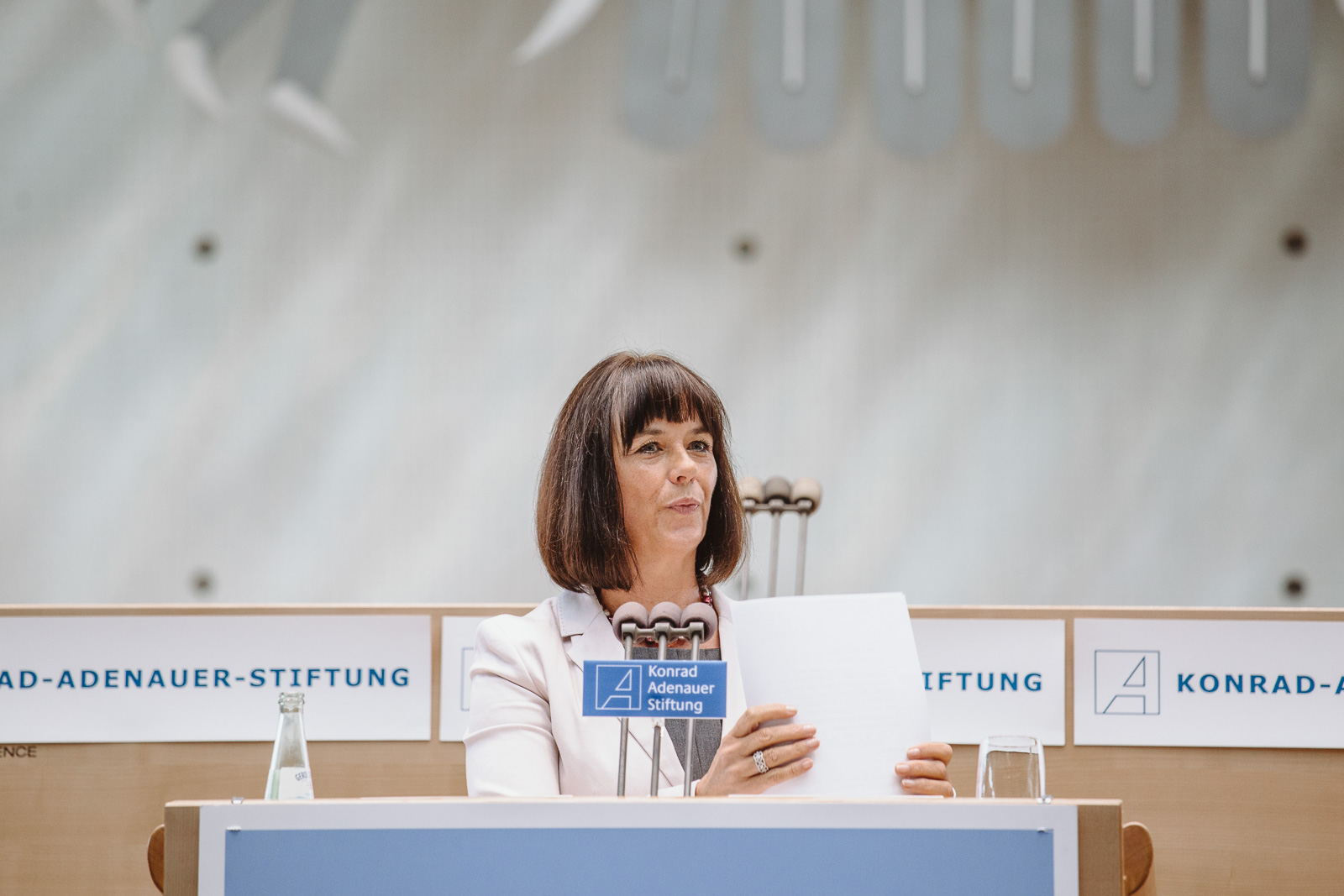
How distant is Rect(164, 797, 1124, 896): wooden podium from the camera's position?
34.2 inches

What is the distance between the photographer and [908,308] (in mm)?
3170

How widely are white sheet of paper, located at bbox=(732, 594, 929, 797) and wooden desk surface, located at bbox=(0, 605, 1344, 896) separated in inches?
33.4

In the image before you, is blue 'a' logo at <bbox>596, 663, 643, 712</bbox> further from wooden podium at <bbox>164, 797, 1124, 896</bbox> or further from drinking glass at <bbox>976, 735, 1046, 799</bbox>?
drinking glass at <bbox>976, 735, 1046, 799</bbox>

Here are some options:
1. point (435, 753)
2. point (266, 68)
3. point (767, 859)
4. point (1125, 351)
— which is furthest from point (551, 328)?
point (767, 859)

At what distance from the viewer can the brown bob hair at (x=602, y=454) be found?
5.03 feet

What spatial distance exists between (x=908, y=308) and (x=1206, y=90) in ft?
3.22

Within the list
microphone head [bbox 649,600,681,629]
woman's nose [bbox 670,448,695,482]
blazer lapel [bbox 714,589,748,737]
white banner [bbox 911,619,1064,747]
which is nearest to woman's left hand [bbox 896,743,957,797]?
blazer lapel [bbox 714,589,748,737]

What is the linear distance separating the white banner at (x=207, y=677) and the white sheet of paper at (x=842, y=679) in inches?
40.9

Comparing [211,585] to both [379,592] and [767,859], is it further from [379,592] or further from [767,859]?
[767,859]

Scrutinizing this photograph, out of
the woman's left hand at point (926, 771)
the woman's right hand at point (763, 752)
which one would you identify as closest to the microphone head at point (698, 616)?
the woman's right hand at point (763, 752)

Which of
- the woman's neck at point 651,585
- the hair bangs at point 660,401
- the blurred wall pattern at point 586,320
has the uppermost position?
the blurred wall pattern at point 586,320

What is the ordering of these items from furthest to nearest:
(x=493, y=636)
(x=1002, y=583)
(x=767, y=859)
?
1. (x=1002, y=583)
2. (x=493, y=636)
3. (x=767, y=859)

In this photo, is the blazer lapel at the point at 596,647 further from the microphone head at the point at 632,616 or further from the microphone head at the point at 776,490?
the microphone head at the point at 776,490

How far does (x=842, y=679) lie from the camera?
1283mm
